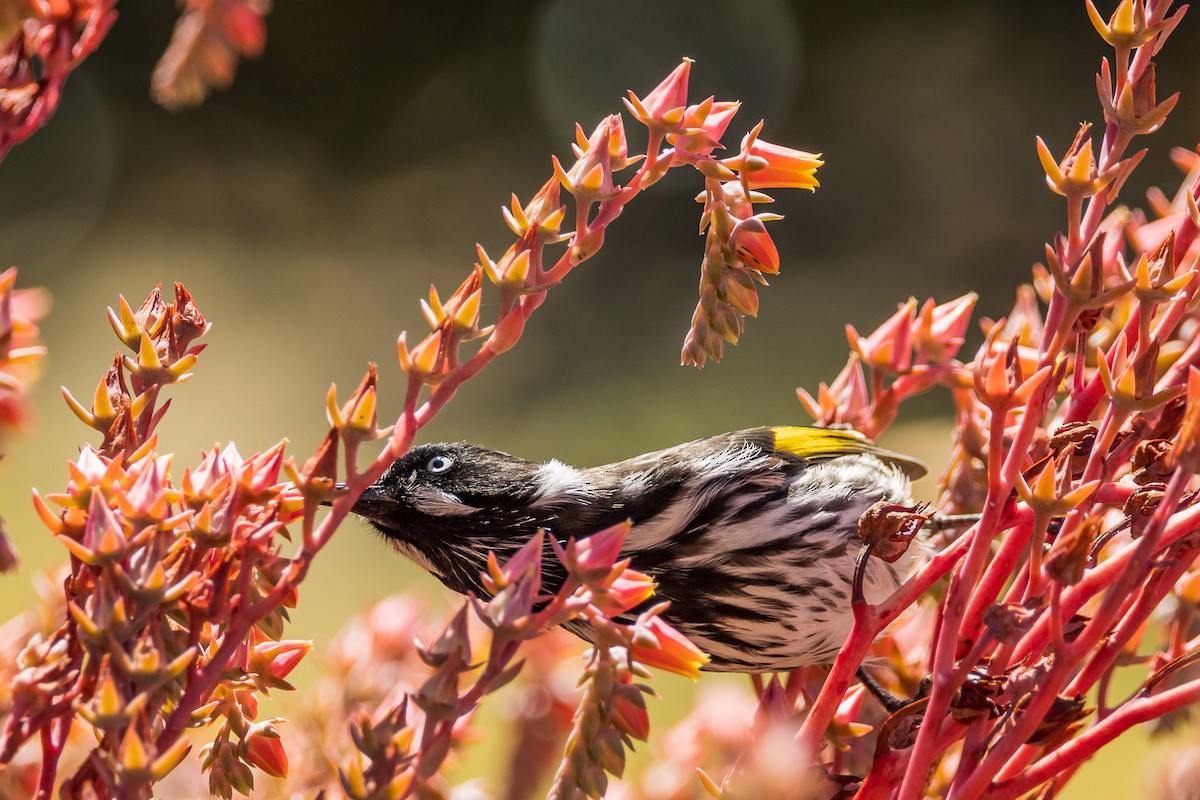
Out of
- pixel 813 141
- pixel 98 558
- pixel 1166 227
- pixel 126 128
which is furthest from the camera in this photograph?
pixel 126 128

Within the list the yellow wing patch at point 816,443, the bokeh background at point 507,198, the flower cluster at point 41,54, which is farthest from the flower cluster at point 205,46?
the bokeh background at point 507,198

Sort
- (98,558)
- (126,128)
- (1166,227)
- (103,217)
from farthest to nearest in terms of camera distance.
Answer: (126,128) → (103,217) → (1166,227) → (98,558)

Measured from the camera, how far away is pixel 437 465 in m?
0.69

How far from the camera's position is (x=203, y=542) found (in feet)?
0.93

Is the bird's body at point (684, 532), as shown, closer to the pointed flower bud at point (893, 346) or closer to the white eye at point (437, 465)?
the white eye at point (437, 465)

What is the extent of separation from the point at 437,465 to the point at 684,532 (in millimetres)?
146

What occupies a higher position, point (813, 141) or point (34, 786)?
point (813, 141)

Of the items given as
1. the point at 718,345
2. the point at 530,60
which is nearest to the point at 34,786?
the point at 718,345

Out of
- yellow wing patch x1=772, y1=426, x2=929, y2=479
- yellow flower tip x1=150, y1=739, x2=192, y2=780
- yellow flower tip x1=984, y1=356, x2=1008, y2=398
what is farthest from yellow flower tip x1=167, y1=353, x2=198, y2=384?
yellow wing patch x1=772, y1=426, x2=929, y2=479

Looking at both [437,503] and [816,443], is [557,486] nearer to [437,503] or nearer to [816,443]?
[437,503]

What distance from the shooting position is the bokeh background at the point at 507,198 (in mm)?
2924

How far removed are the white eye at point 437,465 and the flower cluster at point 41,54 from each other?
Answer: 14.9 inches

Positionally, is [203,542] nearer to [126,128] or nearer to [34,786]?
[34,786]

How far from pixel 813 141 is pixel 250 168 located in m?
1.96
